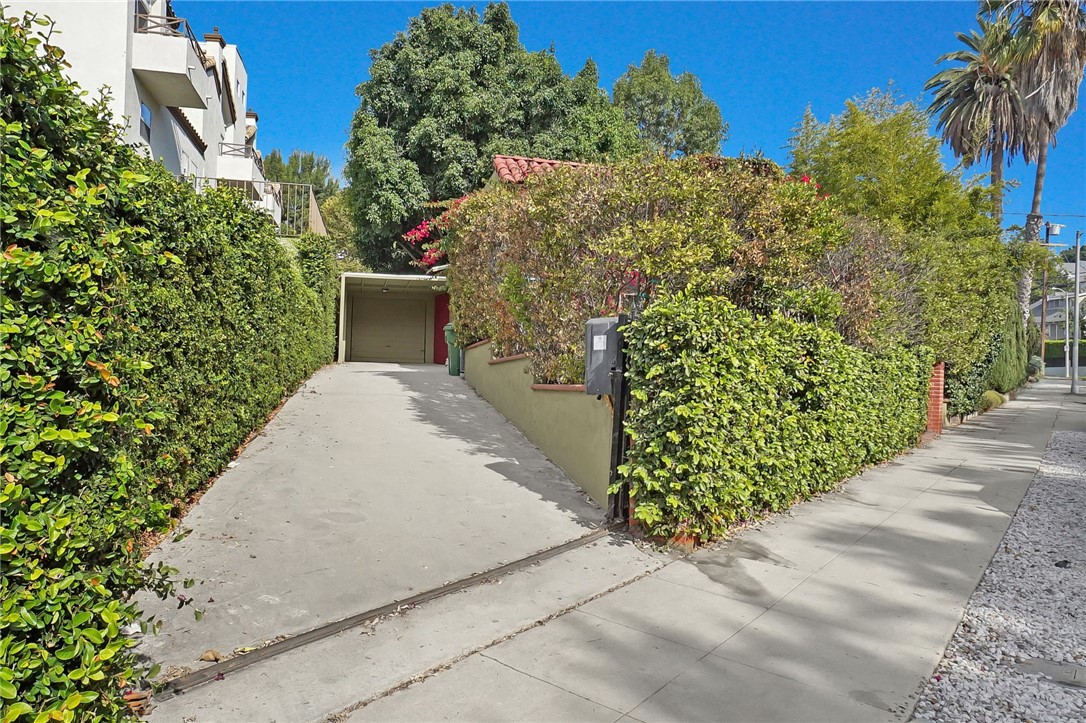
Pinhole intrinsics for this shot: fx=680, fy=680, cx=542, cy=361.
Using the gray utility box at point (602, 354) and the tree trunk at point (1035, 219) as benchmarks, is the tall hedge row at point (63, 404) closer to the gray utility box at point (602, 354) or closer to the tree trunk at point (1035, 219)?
the gray utility box at point (602, 354)

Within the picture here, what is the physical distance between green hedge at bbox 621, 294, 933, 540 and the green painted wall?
0.71 m

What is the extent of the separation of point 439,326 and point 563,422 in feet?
56.5

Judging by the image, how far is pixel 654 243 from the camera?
21.9 ft

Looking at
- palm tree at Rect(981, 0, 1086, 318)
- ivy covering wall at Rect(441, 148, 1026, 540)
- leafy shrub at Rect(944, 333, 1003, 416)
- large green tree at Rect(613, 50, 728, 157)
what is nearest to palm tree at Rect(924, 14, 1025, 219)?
palm tree at Rect(981, 0, 1086, 318)

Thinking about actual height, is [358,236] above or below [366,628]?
above

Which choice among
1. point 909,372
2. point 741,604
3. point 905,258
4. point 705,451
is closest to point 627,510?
point 705,451

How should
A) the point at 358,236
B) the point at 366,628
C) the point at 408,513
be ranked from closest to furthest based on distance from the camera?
the point at 366,628
the point at 408,513
the point at 358,236

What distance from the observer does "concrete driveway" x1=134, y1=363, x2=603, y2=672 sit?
12.8 ft

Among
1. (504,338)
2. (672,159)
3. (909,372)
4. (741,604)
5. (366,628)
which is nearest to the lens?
(366,628)

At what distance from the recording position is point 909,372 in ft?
35.5

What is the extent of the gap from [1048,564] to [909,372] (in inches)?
225

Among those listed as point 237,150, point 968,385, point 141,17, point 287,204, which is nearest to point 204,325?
point 141,17

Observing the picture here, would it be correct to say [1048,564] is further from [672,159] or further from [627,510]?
[672,159]

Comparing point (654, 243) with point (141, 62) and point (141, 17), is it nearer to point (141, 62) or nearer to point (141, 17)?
point (141, 62)
